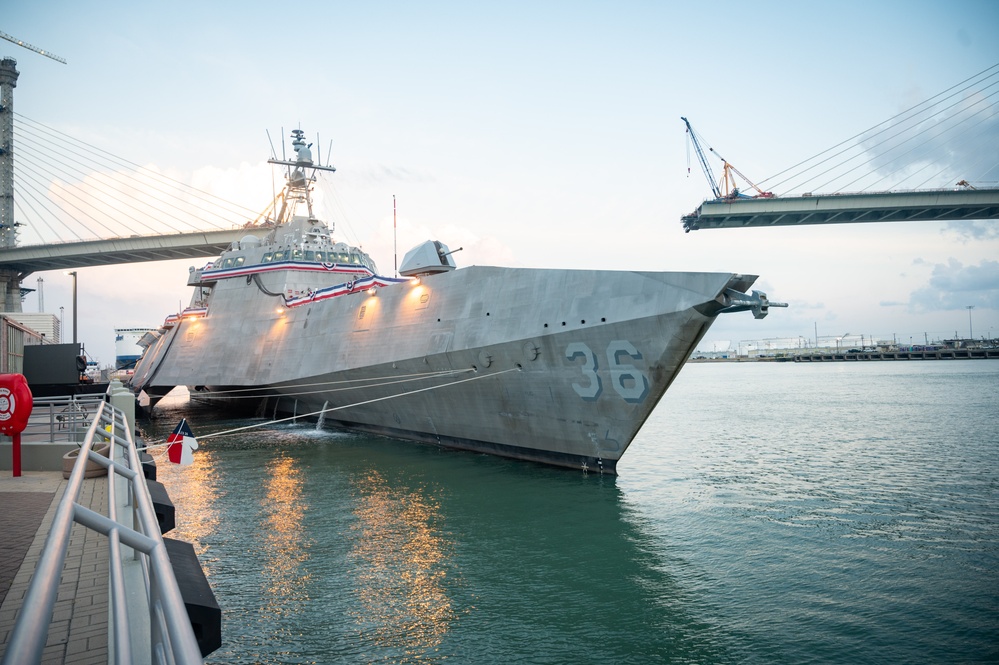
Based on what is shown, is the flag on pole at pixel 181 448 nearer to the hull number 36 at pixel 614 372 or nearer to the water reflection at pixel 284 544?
the water reflection at pixel 284 544

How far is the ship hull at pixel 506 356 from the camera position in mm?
11406

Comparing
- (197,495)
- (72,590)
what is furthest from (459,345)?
(72,590)

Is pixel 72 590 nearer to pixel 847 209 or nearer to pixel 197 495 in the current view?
pixel 197 495

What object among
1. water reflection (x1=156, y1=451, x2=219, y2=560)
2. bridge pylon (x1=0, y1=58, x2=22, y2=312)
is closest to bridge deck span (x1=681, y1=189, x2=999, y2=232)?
water reflection (x1=156, y1=451, x2=219, y2=560)

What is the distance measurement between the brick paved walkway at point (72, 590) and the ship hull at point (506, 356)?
26.6ft

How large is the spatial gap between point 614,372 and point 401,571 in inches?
232

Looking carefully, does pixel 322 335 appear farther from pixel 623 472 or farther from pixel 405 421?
pixel 623 472

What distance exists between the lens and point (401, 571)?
7.65m

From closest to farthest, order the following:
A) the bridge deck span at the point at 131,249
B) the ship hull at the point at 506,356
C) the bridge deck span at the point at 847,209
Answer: the ship hull at the point at 506,356, the bridge deck span at the point at 847,209, the bridge deck span at the point at 131,249

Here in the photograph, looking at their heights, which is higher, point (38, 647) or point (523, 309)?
point (523, 309)

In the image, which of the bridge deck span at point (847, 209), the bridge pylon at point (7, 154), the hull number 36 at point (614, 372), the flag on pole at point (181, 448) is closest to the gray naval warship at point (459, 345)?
the hull number 36 at point (614, 372)

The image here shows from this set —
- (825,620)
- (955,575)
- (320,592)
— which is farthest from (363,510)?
(955,575)

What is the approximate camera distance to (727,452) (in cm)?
1680

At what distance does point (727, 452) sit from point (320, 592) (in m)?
12.9
